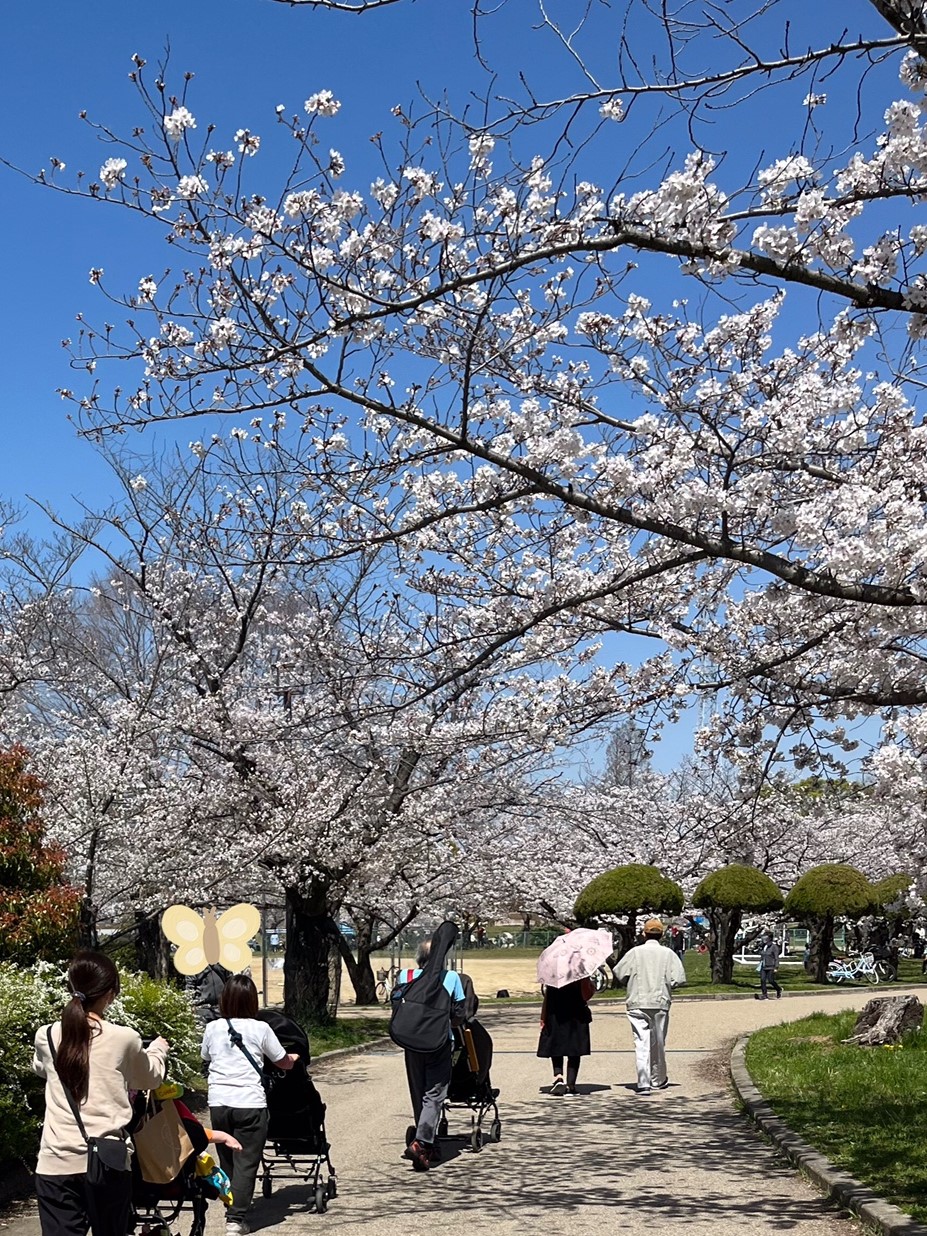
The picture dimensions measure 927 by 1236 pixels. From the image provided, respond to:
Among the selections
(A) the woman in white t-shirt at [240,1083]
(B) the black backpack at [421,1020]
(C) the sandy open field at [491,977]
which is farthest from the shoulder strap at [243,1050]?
(C) the sandy open field at [491,977]

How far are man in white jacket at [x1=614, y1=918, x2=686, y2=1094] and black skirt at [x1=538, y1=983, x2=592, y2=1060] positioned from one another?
19.6 inches

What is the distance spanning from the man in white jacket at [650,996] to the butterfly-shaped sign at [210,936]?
5.42 meters

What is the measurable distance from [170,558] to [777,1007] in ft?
44.5

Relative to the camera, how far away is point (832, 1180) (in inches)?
279

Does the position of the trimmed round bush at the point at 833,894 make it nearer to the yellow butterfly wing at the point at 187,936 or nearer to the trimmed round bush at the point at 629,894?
the trimmed round bush at the point at 629,894

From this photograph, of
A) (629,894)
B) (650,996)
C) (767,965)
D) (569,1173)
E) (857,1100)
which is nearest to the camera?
(569,1173)

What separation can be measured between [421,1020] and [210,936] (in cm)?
175

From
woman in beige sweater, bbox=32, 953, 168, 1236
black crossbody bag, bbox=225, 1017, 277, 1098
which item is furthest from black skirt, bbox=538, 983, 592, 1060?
woman in beige sweater, bbox=32, 953, 168, 1236

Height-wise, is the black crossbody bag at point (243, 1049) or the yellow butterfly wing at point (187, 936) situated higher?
the yellow butterfly wing at point (187, 936)

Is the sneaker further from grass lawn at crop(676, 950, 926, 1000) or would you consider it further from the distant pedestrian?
the distant pedestrian

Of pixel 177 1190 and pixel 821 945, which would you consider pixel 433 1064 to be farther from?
pixel 821 945

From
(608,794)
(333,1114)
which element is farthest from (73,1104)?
(608,794)

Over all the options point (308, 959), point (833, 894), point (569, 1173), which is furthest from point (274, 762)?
point (833, 894)

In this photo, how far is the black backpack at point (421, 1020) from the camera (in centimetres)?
867
